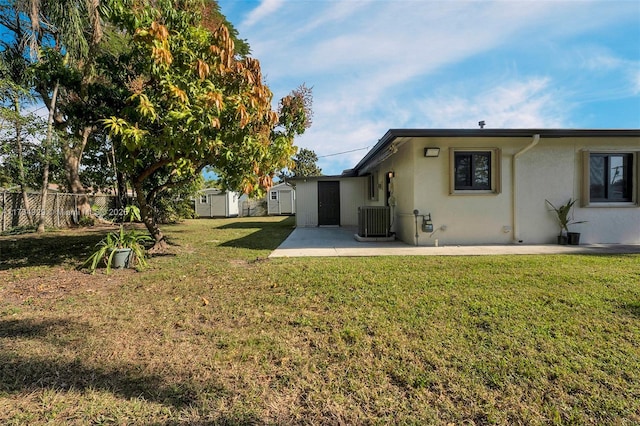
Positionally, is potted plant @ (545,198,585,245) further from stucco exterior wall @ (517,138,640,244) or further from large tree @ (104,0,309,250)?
large tree @ (104,0,309,250)

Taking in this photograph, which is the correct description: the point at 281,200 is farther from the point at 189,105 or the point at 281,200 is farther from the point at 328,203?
the point at 189,105

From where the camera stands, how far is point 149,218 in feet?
23.5

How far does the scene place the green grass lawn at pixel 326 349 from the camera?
187cm

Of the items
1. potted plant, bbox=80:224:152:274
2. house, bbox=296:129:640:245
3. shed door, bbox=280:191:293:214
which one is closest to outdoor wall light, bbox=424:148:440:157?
house, bbox=296:129:640:245

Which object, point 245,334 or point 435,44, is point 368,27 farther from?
point 245,334

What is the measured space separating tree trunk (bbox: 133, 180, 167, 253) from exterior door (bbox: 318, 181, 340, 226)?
784cm

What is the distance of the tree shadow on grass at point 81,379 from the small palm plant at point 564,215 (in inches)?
357

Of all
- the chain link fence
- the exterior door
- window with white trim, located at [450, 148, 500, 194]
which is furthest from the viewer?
the exterior door

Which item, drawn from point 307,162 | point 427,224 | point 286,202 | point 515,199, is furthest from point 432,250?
point 307,162

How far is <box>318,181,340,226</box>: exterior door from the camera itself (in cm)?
1416

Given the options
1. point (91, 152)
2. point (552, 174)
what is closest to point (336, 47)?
point (552, 174)

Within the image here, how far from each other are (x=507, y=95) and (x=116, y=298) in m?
12.3

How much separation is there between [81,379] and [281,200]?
2484 centimetres

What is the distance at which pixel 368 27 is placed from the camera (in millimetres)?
7695
